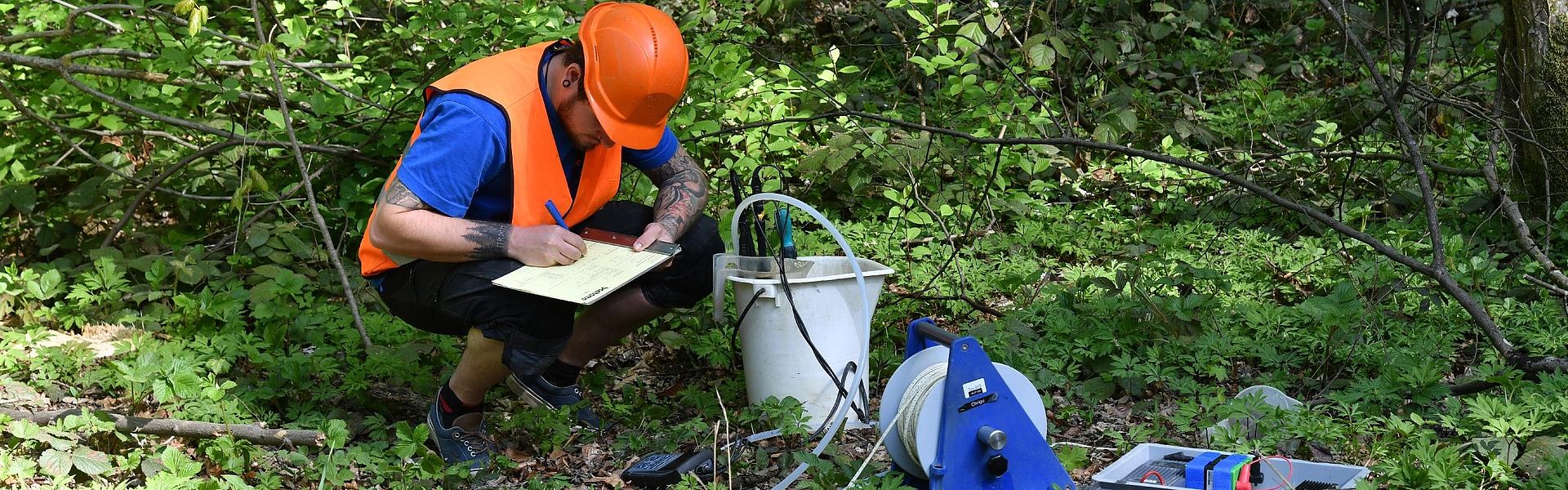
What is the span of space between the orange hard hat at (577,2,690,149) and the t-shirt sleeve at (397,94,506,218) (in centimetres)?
32

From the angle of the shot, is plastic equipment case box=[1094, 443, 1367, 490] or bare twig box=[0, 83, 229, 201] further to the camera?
bare twig box=[0, 83, 229, 201]

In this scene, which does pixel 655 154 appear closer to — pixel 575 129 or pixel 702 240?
pixel 702 240

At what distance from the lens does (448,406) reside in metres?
3.54

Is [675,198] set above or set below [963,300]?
above

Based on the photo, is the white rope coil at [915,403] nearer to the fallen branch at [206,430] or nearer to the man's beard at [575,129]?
the man's beard at [575,129]

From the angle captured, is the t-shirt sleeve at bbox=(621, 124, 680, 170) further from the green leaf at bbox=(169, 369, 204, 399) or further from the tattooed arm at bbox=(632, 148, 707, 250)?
the green leaf at bbox=(169, 369, 204, 399)

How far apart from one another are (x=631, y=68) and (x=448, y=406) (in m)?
1.19

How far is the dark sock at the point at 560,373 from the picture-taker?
391 centimetres

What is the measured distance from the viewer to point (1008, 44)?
7.20 meters

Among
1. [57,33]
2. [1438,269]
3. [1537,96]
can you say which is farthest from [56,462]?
[1537,96]

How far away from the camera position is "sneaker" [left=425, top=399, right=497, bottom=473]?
11.5ft

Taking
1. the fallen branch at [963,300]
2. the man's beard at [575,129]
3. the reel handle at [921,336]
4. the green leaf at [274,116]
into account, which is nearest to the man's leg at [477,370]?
the man's beard at [575,129]

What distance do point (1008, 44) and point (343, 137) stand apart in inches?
156

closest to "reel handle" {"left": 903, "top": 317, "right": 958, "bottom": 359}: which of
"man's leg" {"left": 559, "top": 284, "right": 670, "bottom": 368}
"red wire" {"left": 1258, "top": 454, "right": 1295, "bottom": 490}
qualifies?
"red wire" {"left": 1258, "top": 454, "right": 1295, "bottom": 490}
